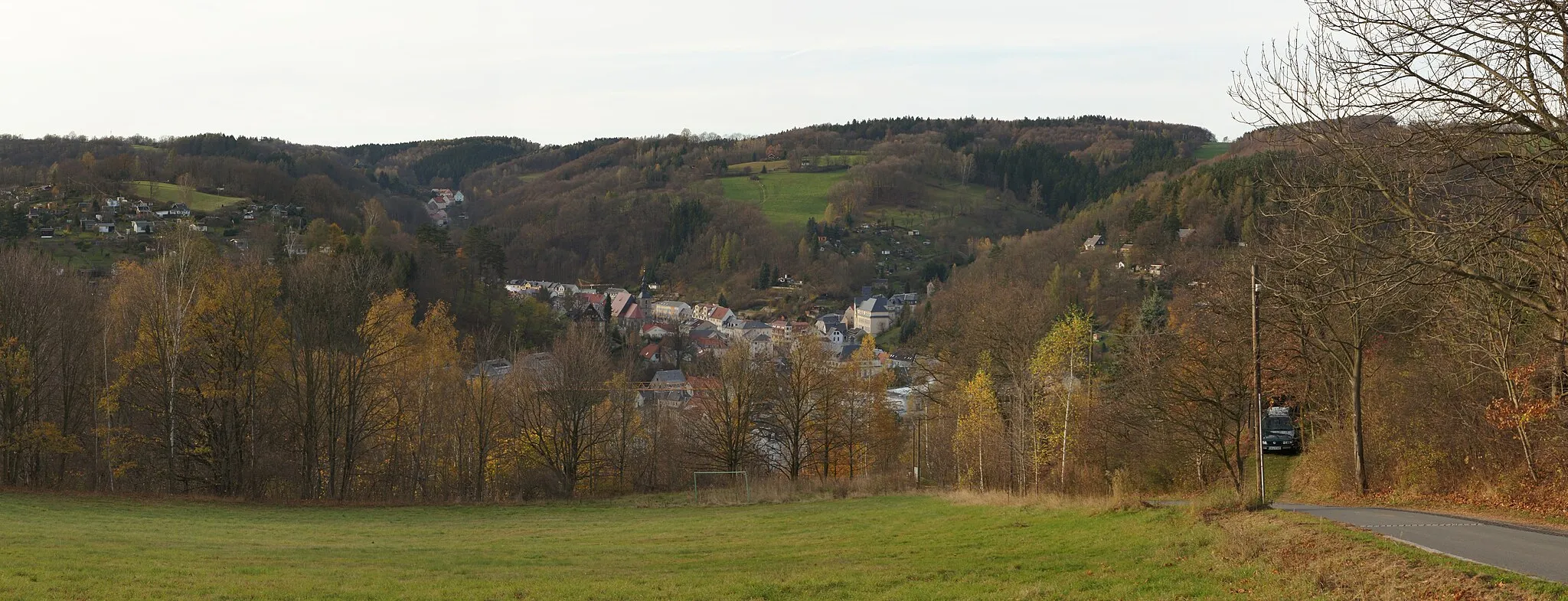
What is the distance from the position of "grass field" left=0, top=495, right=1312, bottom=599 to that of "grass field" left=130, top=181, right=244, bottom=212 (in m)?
107

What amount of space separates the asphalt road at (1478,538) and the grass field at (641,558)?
2.43 m

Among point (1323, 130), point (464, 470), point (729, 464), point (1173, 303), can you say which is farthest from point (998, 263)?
point (1323, 130)

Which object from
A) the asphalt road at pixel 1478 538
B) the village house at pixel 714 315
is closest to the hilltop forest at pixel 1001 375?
the asphalt road at pixel 1478 538

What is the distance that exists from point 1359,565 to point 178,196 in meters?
138

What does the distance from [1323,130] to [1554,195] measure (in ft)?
10.6

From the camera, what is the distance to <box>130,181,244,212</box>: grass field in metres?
120

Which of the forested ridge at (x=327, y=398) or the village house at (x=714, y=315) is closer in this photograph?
the forested ridge at (x=327, y=398)

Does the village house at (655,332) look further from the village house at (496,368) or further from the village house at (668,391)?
the village house at (496,368)

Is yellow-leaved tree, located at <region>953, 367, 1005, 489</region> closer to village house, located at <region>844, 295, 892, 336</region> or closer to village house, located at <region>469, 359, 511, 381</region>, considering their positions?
village house, located at <region>469, 359, 511, 381</region>

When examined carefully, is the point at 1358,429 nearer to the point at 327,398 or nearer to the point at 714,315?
the point at 327,398

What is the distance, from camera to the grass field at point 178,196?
120375mm

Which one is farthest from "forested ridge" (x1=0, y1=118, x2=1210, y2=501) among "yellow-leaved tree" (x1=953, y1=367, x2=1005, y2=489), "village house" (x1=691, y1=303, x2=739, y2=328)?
"village house" (x1=691, y1=303, x2=739, y2=328)

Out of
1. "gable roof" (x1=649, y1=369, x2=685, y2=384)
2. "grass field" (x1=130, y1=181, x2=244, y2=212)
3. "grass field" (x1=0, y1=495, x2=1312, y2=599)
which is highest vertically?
"grass field" (x1=130, y1=181, x2=244, y2=212)

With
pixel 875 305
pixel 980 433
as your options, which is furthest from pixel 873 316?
pixel 980 433
